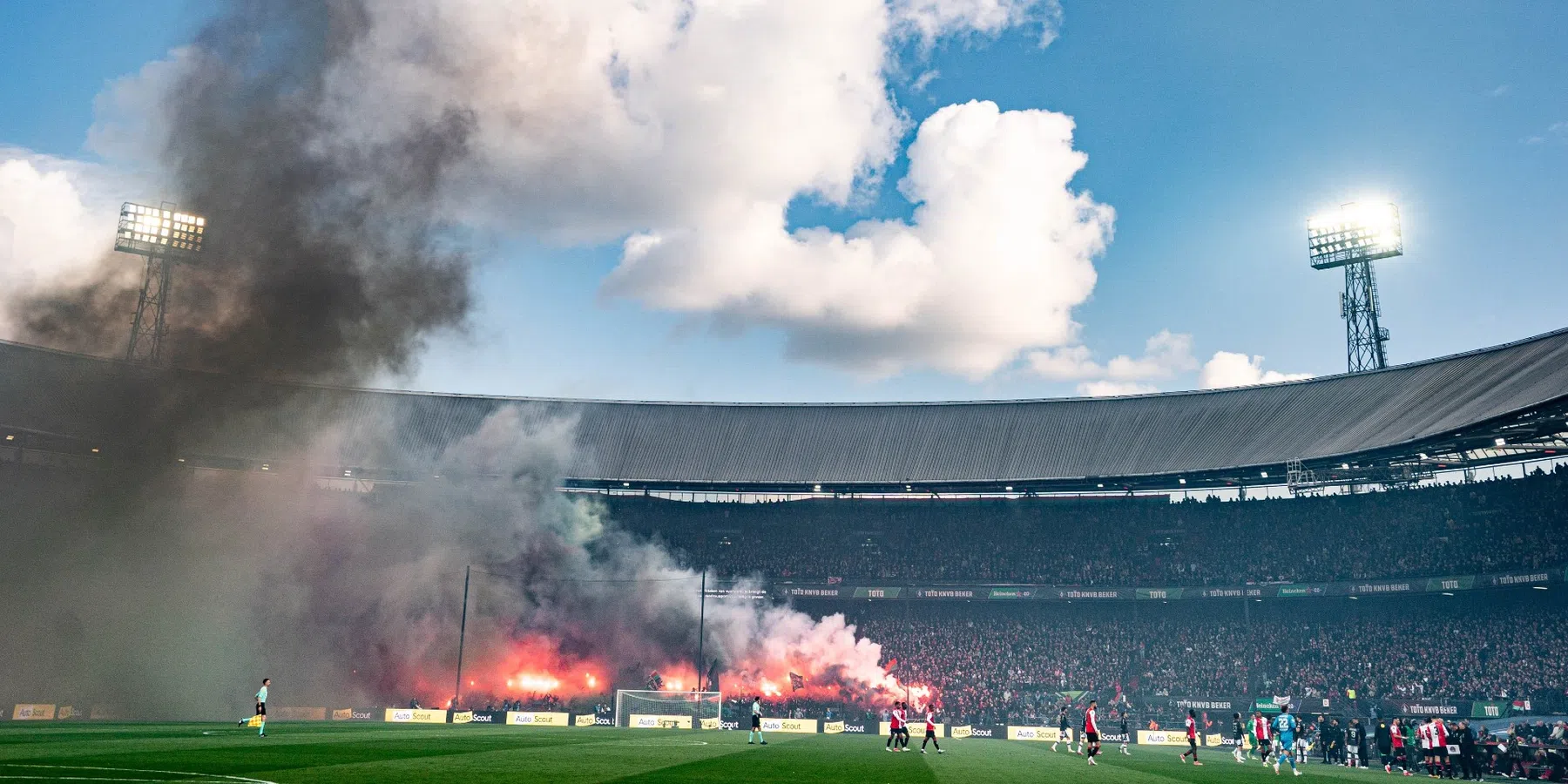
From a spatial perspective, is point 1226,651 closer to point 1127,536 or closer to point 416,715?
point 1127,536

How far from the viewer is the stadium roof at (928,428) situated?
48875mm

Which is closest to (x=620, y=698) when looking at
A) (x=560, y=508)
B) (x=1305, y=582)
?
(x=560, y=508)

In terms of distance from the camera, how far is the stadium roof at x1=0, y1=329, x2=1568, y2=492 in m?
48.9

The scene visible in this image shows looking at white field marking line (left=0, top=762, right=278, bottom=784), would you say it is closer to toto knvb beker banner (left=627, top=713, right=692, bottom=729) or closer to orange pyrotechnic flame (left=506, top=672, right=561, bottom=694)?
toto knvb beker banner (left=627, top=713, right=692, bottom=729)

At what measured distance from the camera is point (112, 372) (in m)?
54.2

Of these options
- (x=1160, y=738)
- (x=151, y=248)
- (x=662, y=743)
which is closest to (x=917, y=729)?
(x=1160, y=738)

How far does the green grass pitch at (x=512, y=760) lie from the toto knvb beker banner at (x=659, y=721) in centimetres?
1291

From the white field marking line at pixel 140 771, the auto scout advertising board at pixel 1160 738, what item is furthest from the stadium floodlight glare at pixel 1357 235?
the white field marking line at pixel 140 771

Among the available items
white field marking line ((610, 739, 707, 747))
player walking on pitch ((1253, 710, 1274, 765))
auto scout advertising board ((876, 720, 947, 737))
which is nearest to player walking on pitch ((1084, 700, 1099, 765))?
player walking on pitch ((1253, 710, 1274, 765))

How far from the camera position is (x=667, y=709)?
5431cm

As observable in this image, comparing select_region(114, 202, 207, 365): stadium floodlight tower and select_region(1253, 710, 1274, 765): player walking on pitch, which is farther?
select_region(114, 202, 207, 365): stadium floodlight tower

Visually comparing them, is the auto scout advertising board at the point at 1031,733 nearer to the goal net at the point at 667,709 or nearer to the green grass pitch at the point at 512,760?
the green grass pitch at the point at 512,760

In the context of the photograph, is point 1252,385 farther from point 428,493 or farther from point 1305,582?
point 428,493

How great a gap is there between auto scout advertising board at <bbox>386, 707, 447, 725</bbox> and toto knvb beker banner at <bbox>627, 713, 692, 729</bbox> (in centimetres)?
925
